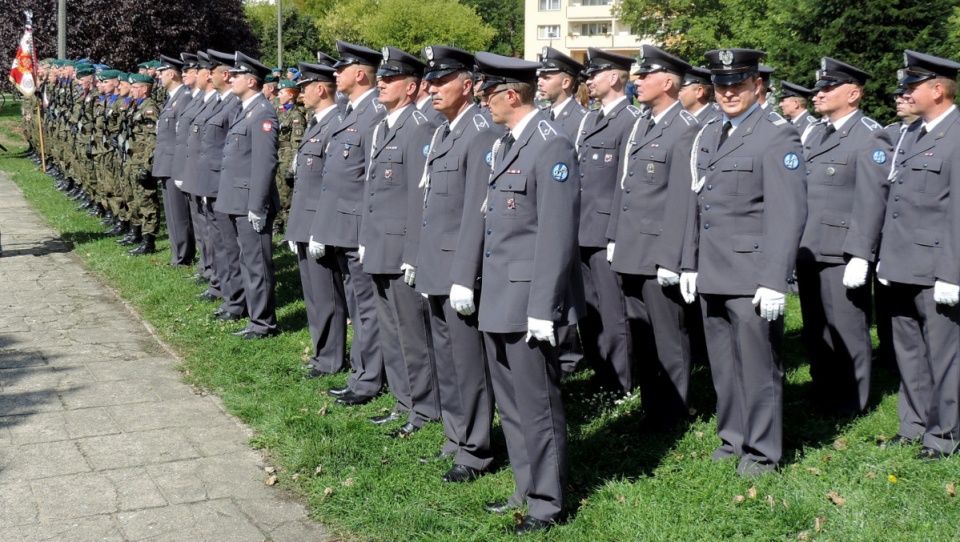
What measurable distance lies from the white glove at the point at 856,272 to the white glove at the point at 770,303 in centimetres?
125

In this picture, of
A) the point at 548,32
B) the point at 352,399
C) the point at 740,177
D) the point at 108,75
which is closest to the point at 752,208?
the point at 740,177

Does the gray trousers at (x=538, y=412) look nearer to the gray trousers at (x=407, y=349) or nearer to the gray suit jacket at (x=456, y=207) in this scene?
the gray suit jacket at (x=456, y=207)

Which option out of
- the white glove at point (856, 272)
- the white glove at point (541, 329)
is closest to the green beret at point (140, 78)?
the white glove at point (856, 272)

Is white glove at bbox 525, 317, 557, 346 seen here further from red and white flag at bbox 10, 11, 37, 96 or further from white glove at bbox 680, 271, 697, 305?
red and white flag at bbox 10, 11, 37, 96

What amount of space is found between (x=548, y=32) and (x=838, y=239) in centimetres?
7987

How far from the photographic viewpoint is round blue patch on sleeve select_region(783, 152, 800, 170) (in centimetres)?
502

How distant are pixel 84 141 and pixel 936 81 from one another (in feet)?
41.7

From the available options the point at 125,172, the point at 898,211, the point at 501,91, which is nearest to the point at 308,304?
the point at 501,91

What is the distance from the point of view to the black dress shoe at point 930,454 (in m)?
5.45

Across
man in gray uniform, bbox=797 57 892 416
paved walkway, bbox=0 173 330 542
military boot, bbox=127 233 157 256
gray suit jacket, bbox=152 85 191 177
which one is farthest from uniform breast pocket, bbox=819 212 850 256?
military boot, bbox=127 233 157 256

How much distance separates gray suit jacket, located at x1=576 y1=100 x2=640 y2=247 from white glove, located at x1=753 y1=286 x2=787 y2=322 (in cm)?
193

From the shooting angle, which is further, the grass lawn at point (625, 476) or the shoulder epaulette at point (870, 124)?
the shoulder epaulette at point (870, 124)

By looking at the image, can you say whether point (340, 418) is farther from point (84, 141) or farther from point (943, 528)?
point (84, 141)

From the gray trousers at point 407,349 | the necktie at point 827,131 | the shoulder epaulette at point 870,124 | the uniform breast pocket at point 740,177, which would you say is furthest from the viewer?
the necktie at point 827,131
